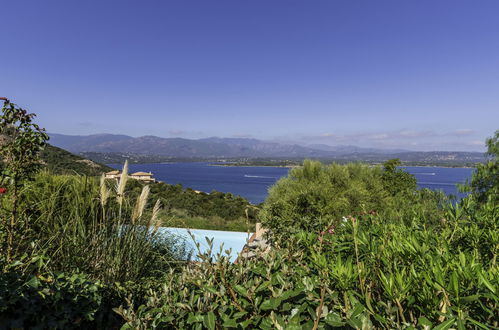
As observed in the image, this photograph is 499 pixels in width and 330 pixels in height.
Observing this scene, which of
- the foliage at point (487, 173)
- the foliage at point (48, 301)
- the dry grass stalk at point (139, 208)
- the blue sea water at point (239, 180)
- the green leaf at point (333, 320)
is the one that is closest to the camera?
the green leaf at point (333, 320)

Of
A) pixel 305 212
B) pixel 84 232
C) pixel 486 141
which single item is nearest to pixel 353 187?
pixel 305 212

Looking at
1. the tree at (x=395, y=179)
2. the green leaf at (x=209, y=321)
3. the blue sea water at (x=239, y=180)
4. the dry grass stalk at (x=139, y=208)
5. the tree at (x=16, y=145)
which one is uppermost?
the tree at (x=16, y=145)

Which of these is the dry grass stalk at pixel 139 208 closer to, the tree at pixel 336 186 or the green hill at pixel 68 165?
the green hill at pixel 68 165

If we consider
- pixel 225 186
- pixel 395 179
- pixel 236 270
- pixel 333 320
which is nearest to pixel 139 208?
pixel 236 270

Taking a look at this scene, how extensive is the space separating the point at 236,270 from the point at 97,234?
2157mm

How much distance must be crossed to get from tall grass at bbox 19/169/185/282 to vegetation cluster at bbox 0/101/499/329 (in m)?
0.01

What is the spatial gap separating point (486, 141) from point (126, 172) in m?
11.3

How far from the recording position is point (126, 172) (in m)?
3.47

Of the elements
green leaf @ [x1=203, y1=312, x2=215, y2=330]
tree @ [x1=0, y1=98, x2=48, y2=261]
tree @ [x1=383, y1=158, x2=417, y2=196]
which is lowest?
tree @ [x1=383, y1=158, x2=417, y2=196]

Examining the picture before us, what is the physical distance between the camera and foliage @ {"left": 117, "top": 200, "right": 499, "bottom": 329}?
2.74 ft

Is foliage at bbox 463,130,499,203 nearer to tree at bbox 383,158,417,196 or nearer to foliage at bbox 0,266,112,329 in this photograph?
tree at bbox 383,158,417,196

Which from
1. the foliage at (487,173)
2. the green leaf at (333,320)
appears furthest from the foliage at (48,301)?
the foliage at (487,173)

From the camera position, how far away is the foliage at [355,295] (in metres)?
0.83

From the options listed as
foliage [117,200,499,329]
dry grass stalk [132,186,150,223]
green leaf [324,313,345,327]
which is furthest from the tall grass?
green leaf [324,313,345,327]
